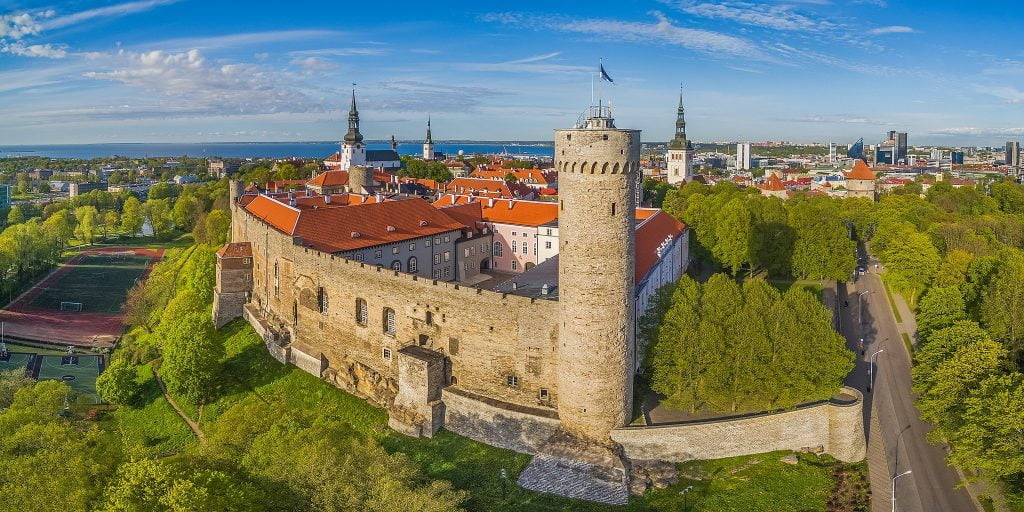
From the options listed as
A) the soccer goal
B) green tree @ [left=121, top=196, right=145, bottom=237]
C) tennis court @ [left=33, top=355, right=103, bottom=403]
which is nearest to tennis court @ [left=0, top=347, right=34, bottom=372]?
tennis court @ [left=33, top=355, right=103, bottom=403]

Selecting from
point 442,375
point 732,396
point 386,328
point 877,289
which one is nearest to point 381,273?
point 386,328

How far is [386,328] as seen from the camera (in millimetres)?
37812

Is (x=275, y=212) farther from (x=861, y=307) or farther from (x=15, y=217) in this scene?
(x=15, y=217)

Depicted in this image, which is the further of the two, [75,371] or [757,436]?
[75,371]

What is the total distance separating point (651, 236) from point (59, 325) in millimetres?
56272

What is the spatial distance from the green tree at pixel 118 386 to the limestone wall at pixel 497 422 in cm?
2260

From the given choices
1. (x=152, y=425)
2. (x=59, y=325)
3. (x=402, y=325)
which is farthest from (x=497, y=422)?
(x=59, y=325)

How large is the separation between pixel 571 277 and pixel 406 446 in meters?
11.5

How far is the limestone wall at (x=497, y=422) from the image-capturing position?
31.4m

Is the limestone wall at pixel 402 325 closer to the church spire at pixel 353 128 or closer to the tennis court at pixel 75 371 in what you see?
the tennis court at pixel 75 371

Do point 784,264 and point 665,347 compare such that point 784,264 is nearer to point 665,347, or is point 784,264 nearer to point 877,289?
point 877,289

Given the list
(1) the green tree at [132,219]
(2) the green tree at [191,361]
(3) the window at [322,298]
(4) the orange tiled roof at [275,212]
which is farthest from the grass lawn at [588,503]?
(1) the green tree at [132,219]

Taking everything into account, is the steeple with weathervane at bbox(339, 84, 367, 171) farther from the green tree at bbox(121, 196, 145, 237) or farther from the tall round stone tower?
the tall round stone tower

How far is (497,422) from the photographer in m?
32.2
